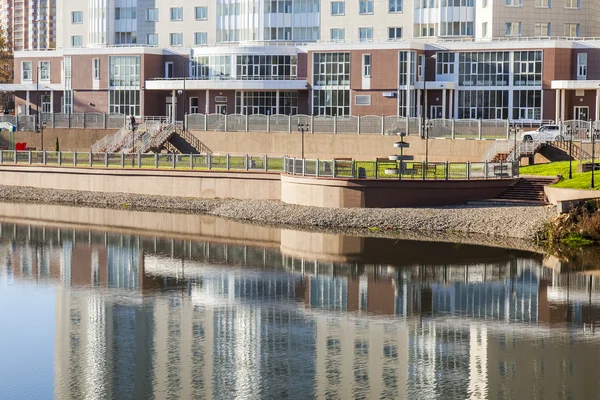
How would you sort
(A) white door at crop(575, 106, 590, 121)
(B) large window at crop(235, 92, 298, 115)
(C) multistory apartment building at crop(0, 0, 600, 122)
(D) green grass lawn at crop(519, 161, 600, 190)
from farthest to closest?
(B) large window at crop(235, 92, 298, 115) < (C) multistory apartment building at crop(0, 0, 600, 122) < (A) white door at crop(575, 106, 590, 121) < (D) green grass lawn at crop(519, 161, 600, 190)

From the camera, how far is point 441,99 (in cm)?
9244

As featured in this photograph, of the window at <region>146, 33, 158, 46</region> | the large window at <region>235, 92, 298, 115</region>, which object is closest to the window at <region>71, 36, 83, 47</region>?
the window at <region>146, 33, 158, 46</region>

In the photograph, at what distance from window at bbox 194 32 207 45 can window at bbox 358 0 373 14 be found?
50.3 ft

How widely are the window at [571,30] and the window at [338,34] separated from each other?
18.8 m

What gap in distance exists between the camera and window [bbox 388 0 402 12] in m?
97.9

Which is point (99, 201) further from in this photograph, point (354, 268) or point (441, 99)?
point (441, 99)

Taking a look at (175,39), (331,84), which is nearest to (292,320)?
(331,84)

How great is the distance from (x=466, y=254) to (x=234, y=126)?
37402 millimetres

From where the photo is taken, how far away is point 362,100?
91.7 m

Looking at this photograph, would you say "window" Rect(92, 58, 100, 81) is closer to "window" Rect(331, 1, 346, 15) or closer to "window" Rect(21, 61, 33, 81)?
"window" Rect(21, 61, 33, 81)

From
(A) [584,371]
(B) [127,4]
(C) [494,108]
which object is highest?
(B) [127,4]

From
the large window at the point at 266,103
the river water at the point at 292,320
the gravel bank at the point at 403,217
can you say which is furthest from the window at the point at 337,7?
the river water at the point at 292,320

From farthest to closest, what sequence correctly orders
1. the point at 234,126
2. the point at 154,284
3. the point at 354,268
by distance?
the point at 234,126 < the point at 354,268 < the point at 154,284

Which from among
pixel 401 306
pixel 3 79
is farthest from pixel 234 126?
pixel 3 79
